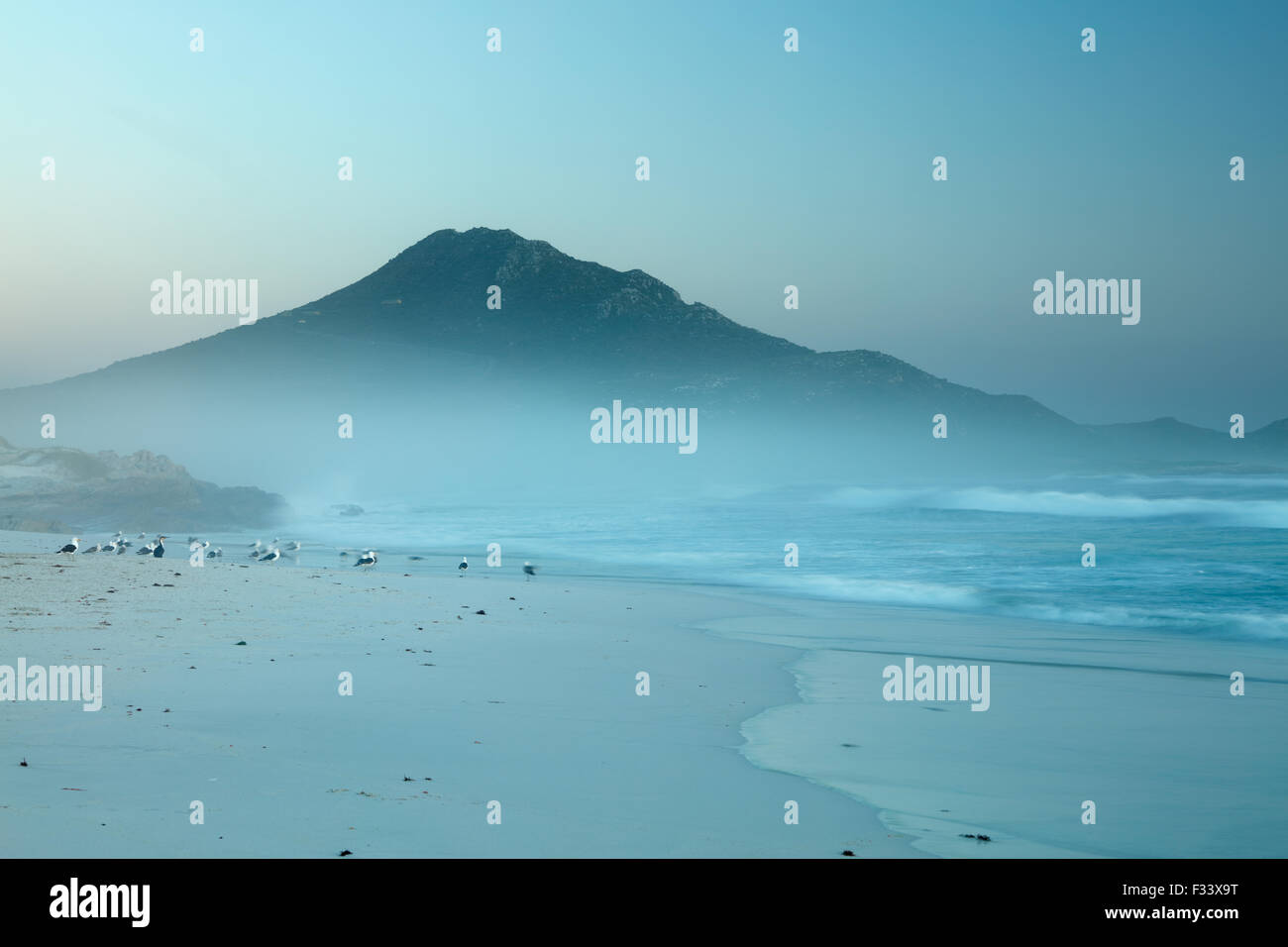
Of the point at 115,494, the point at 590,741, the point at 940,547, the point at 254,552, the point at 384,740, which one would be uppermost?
the point at 115,494

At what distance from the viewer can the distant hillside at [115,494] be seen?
31266mm

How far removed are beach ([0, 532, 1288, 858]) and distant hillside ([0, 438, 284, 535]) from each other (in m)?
20.1

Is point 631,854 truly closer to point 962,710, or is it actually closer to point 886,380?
point 962,710

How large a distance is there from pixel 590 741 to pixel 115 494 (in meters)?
30.5

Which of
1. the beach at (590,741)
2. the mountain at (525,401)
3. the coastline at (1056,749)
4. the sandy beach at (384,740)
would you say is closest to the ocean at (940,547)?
the beach at (590,741)

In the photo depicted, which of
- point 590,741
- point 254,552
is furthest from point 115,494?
point 590,741

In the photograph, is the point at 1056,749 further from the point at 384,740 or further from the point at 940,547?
the point at 940,547

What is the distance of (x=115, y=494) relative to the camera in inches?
1276

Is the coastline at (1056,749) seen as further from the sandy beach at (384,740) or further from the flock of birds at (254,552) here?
the flock of birds at (254,552)

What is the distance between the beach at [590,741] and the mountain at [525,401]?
193 ft

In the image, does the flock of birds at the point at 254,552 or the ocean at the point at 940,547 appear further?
the flock of birds at the point at 254,552

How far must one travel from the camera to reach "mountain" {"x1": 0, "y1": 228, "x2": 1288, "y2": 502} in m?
77.5

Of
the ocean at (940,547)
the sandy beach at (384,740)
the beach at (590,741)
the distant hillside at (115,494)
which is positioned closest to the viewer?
the sandy beach at (384,740)

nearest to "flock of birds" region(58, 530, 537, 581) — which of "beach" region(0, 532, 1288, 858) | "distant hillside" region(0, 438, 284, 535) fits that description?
"beach" region(0, 532, 1288, 858)
